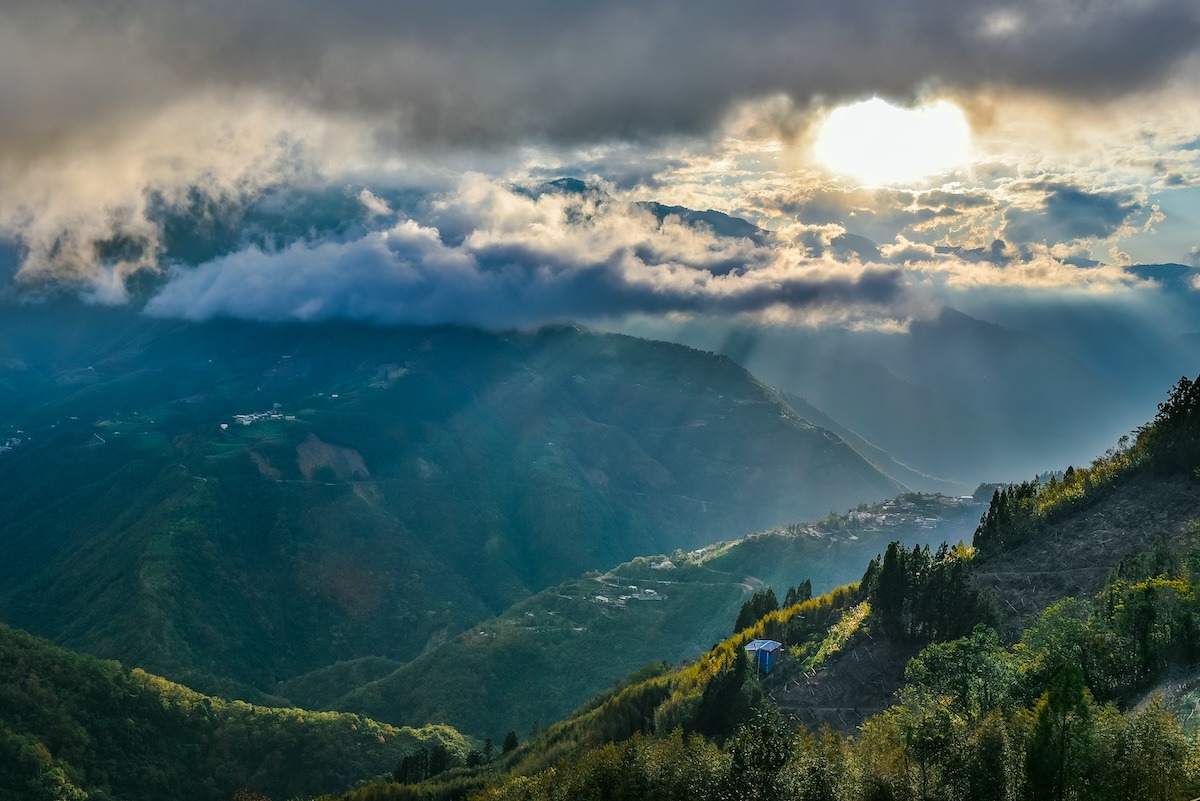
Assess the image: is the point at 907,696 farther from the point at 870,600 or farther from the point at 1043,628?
the point at 870,600

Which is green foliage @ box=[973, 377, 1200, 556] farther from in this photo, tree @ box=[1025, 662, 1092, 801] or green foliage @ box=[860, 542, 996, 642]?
tree @ box=[1025, 662, 1092, 801]

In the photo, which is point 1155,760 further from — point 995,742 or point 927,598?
point 927,598

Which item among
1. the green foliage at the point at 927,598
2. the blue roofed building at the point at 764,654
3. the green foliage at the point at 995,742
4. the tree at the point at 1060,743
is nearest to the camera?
the green foliage at the point at 995,742

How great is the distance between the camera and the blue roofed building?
158 meters

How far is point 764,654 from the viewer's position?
16175cm

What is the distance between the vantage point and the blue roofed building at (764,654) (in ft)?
520

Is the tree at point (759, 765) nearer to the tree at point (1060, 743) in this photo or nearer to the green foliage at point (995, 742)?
the green foliage at point (995, 742)

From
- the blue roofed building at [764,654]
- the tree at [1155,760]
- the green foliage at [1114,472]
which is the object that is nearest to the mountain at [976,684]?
the tree at [1155,760]

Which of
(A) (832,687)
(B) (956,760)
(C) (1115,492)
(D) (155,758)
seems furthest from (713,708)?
(D) (155,758)

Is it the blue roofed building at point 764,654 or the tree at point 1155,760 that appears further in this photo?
the blue roofed building at point 764,654

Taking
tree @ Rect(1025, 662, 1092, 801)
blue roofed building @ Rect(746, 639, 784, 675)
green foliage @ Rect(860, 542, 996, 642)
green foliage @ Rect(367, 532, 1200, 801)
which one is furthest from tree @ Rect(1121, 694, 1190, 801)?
blue roofed building @ Rect(746, 639, 784, 675)

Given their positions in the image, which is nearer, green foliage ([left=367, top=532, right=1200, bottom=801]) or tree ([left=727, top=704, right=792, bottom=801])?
green foliage ([left=367, top=532, right=1200, bottom=801])

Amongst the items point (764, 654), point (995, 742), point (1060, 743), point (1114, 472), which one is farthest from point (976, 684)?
point (1114, 472)

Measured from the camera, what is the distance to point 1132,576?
388ft
